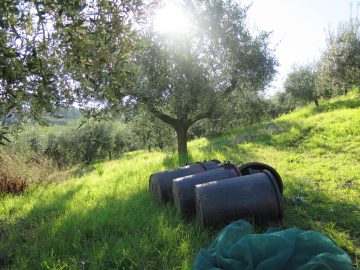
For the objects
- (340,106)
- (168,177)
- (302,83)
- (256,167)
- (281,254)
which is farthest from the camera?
(302,83)

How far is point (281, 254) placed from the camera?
3.29 metres

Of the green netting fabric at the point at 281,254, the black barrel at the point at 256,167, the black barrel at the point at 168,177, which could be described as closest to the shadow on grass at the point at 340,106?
the black barrel at the point at 256,167

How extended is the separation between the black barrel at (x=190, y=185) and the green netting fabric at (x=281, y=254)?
2.25 metres

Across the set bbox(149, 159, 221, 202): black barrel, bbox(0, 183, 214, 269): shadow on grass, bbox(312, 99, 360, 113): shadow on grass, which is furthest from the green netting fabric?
bbox(312, 99, 360, 113): shadow on grass

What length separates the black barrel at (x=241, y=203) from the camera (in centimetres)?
516

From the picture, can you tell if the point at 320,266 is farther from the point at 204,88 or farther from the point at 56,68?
the point at 204,88

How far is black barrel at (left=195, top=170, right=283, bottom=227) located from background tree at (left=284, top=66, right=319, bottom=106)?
37386 mm

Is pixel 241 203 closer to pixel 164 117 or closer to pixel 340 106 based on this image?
pixel 164 117

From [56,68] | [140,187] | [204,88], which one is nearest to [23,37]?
[56,68]

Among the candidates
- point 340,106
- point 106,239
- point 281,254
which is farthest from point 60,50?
point 340,106

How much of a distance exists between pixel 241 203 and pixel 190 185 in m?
1.14

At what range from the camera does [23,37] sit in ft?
14.0

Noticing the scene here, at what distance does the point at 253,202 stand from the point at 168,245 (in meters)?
1.52

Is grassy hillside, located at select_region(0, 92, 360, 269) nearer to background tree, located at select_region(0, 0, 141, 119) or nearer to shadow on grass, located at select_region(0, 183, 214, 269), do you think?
shadow on grass, located at select_region(0, 183, 214, 269)
